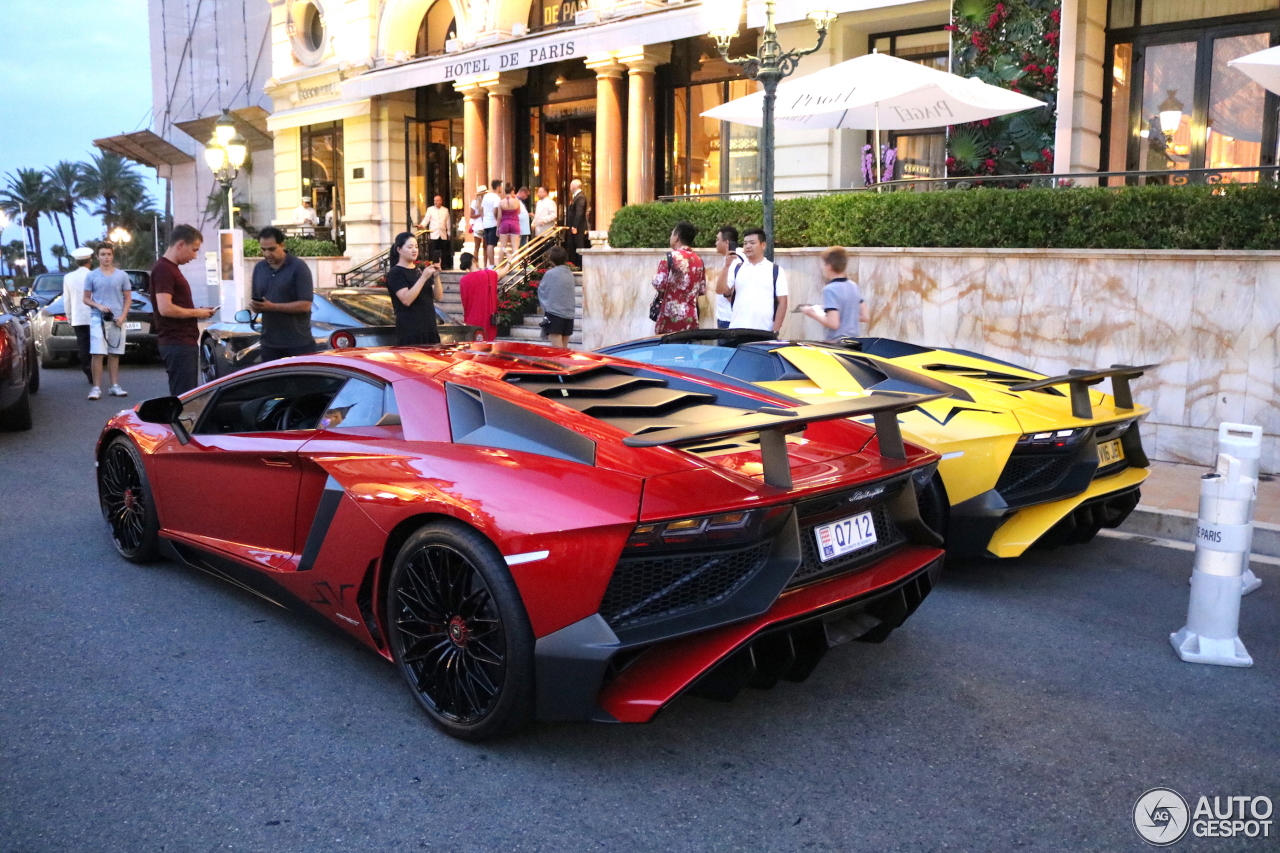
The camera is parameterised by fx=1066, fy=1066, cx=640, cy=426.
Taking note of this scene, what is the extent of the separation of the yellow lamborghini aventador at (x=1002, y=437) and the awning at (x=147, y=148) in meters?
33.4

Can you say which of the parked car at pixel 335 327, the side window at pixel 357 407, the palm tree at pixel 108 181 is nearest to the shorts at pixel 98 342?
the parked car at pixel 335 327

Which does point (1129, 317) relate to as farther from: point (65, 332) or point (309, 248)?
point (309, 248)

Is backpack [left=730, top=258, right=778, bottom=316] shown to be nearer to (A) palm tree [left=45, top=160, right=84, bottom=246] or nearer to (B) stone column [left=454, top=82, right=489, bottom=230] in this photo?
(B) stone column [left=454, top=82, right=489, bottom=230]

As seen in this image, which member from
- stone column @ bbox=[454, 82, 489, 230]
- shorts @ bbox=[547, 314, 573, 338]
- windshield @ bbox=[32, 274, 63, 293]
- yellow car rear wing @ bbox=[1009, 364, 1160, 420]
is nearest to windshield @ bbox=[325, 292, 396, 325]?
shorts @ bbox=[547, 314, 573, 338]

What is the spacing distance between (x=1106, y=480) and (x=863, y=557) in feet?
8.26

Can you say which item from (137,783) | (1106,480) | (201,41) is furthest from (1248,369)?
(201,41)

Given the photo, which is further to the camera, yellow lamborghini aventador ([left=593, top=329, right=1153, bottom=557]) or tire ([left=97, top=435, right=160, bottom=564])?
tire ([left=97, top=435, right=160, bottom=564])

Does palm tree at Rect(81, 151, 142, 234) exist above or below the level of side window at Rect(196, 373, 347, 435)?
above

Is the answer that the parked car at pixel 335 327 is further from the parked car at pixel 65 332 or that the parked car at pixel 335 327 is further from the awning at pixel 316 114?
the awning at pixel 316 114

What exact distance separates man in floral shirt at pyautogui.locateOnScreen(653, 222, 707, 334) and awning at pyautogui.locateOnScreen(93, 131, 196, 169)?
29463 mm

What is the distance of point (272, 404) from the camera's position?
4910mm

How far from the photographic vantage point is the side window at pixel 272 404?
4.50m

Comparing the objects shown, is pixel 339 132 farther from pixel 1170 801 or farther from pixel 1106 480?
pixel 1170 801

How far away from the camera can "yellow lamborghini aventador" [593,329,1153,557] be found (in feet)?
17.0
